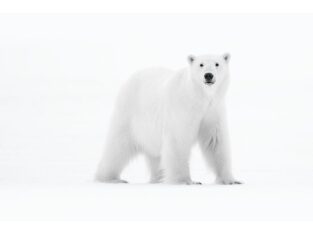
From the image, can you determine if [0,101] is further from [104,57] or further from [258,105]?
[104,57]

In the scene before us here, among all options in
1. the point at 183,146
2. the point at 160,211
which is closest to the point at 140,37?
the point at 183,146

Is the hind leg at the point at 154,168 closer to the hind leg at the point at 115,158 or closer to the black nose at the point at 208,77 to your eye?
the hind leg at the point at 115,158

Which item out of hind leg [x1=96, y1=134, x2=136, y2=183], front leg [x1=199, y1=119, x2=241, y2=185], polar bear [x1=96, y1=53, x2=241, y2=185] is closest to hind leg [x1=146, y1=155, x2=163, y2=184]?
polar bear [x1=96, y1=53, x2=241, y2=185]

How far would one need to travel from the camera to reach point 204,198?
5207 mm

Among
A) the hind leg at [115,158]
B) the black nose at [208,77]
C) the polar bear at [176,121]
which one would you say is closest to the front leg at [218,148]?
the polar bear at [176,121]

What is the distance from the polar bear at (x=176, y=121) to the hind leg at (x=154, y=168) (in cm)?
6

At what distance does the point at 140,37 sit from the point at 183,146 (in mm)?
21506

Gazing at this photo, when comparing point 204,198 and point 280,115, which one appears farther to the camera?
point 280,115

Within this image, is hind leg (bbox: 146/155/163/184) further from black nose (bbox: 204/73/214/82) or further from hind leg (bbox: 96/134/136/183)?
black nose (bbox: 204/73/214/82)

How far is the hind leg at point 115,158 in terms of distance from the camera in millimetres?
7527

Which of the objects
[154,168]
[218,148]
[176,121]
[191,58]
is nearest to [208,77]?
[191,58]

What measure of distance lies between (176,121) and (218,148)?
0.48 meters

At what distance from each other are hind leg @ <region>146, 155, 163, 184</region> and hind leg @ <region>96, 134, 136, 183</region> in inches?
7.7

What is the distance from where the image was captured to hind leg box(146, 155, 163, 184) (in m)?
7.65
